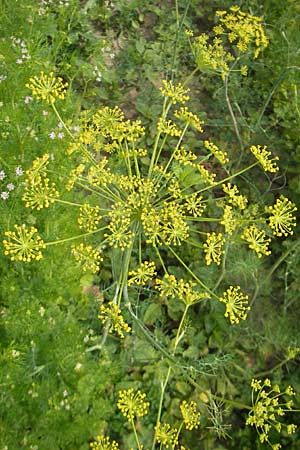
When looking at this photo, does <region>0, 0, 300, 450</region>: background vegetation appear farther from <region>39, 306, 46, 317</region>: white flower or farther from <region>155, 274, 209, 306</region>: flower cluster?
<region>155, 274, 209, 306</region>: flower cluster

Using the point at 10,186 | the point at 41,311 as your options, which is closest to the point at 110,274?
the point at 41,311

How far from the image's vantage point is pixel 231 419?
362 cm

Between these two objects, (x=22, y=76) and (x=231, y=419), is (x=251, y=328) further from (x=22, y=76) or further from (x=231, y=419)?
(x=22, y=76)

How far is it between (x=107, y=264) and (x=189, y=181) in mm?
1322

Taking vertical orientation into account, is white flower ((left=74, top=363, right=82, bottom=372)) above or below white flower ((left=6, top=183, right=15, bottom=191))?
below

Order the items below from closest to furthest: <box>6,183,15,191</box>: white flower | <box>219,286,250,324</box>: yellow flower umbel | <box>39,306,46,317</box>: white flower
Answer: <box>219,286,250,324</box>: yellow flower umbel → <box>39,306,46,317</box>: white flower → <box>6,183,15,191</box>: white flower

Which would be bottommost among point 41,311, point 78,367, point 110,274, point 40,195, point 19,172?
point 110,274

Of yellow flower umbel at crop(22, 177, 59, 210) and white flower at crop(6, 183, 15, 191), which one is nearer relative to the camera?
yellow flower umbel at crop(22, 177, 59, 210)

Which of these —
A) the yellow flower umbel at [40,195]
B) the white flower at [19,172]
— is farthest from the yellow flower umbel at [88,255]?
the white flower at [19,172]

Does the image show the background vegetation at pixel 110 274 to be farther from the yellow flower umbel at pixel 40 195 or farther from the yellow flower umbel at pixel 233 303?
the yellow flower umbel at pixel 233 303

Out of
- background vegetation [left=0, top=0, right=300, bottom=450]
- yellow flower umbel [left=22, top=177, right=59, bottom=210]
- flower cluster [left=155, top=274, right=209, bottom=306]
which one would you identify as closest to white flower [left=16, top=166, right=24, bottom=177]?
background vegetation [left=0, top=0, right=300, bottom=450]

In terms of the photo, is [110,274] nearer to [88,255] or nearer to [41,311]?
[41,311]

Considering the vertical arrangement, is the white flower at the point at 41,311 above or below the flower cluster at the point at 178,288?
below

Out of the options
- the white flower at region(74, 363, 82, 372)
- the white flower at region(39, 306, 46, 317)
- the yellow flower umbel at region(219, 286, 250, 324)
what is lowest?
the white flower at region(74, 363, 82, 372)
